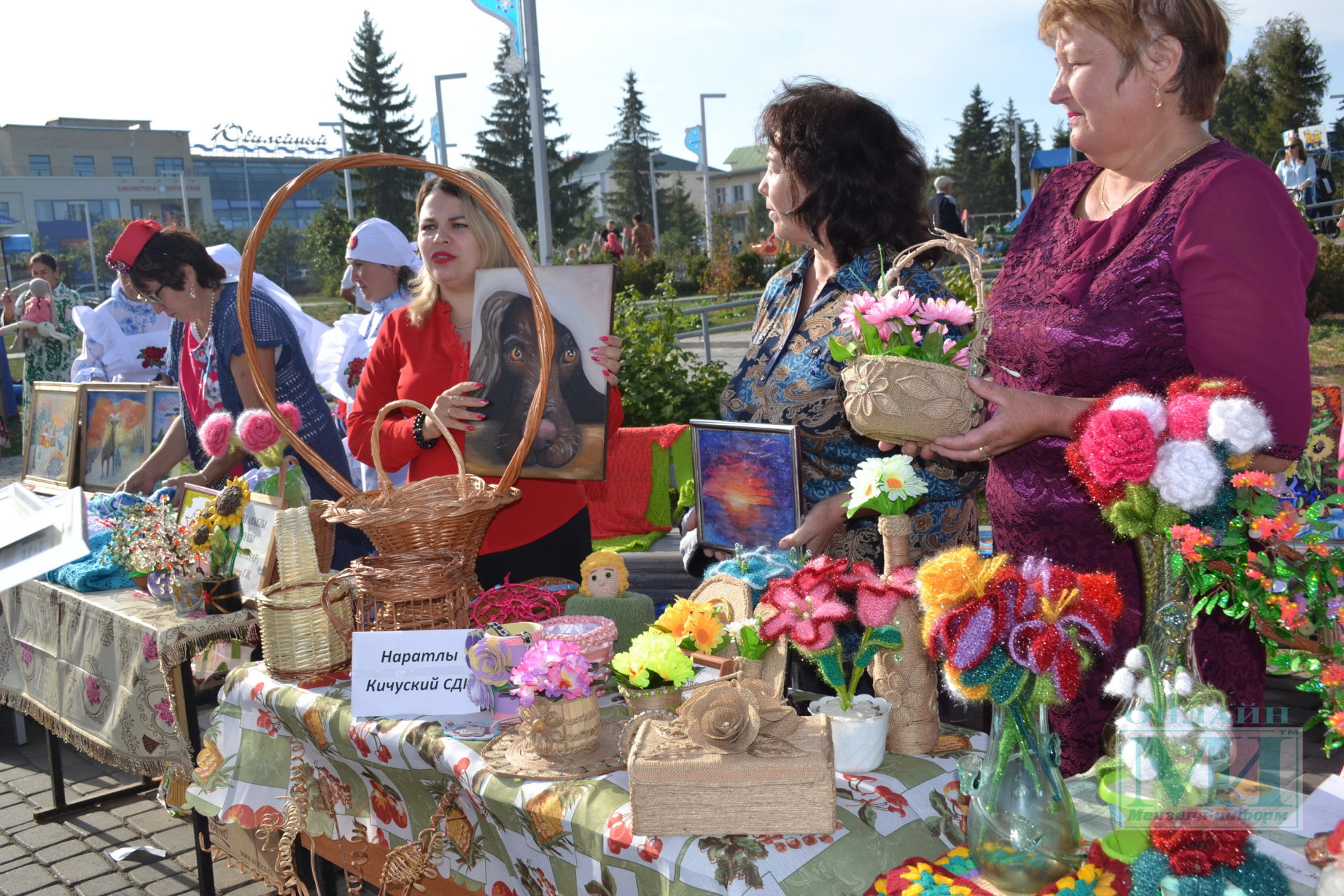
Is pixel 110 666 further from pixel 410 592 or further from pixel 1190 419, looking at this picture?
pixel 1190 419

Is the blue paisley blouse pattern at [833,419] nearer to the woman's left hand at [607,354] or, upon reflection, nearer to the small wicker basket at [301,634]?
the woman's left hand at [607,354]

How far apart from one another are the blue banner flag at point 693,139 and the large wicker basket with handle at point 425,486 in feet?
93.9

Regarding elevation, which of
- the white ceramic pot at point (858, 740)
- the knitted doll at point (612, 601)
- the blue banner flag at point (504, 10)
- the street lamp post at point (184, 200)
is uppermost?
the street lamp post at point (184, 200)

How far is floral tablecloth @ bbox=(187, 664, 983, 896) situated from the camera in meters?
1.23

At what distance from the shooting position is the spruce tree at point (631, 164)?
56.4 metres

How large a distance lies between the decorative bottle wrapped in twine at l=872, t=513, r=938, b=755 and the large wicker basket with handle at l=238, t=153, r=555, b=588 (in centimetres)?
84

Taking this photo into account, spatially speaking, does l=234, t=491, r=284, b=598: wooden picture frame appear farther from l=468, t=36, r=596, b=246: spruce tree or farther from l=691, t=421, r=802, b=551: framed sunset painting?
l=468, t=36, r=596, b=246: spruce tree

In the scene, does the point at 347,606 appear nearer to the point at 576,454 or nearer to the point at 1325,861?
the point at 576,454

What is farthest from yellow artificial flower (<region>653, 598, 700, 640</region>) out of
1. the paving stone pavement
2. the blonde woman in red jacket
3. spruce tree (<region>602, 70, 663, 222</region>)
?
spruce tree (<region>602, 70, 663, 222</region>)

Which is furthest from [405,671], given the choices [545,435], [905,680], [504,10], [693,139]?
[693,139]

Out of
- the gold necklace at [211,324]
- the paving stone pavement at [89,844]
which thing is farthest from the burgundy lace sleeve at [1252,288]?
the gold necklace at [211,324]

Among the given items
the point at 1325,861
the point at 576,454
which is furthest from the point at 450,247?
the point at 1325,861

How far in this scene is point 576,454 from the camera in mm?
2232

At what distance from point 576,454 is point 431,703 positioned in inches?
27.1
